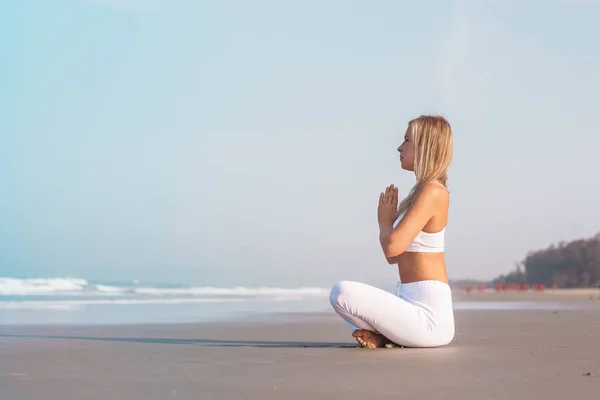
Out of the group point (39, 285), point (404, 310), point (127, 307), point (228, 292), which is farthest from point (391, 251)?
point (39, 285)

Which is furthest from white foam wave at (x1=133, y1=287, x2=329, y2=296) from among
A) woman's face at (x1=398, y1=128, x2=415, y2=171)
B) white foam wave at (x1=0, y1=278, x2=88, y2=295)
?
woman's face at (x1=398, y1=128, x2=415, y2=171)

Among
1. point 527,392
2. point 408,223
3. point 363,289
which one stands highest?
point 408,223

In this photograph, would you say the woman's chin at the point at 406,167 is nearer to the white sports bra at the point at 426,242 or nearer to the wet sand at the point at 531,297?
the white sports bra at the point at 426,242

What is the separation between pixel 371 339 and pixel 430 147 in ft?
5.06

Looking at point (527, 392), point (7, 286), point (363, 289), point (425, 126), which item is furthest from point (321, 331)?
point (7, 286)

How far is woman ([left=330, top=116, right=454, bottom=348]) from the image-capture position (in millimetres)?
5781

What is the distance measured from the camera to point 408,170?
604 cm

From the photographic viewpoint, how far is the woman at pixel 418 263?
5781 millimetres

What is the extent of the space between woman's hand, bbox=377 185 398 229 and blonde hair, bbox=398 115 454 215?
14cm

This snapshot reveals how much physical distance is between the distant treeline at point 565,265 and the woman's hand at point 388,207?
3455 centimetres

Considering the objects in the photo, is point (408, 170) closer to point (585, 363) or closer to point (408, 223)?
point (408, 223)

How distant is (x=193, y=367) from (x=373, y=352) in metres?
1.46

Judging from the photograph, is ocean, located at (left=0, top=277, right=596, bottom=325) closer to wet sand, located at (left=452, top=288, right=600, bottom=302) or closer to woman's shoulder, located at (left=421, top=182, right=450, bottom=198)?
wet sand, located at (left=452, top=288, right=600, bottom=302)

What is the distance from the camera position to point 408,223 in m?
5.63
